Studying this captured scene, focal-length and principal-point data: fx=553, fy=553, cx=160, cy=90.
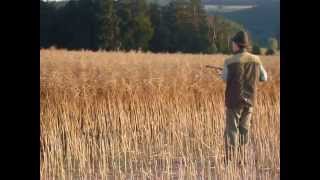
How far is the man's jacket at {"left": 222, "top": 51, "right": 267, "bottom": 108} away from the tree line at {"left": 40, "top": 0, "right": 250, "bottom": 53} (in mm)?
87

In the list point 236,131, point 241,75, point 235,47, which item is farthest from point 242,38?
point 236,131

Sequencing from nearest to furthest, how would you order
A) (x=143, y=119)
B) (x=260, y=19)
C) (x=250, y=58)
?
(x=260, y=19), (x=250, y=58), (x=143, y=119)

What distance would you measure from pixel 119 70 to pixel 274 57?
1.07 meters

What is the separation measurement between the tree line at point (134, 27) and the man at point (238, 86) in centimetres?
7

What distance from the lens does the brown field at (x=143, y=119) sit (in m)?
2.92

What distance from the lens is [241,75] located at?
2.87m

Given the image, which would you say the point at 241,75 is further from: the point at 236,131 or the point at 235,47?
the point at 236,131

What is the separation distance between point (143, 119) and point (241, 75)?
2.12 feet

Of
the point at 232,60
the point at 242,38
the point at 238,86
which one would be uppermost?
the point at 242,38

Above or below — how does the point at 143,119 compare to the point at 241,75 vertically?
below

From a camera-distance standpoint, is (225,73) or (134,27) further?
(134,27)

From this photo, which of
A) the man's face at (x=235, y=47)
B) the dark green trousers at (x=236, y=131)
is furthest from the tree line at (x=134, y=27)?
the dark green trousers at (x=236, y=131)

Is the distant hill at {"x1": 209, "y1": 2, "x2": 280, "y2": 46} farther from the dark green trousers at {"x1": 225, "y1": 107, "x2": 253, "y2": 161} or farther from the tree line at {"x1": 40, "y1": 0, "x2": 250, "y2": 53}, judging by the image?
the dark green trousers at {"x1": 225, "y1": 107, "x2": 253, "y2": 161}
